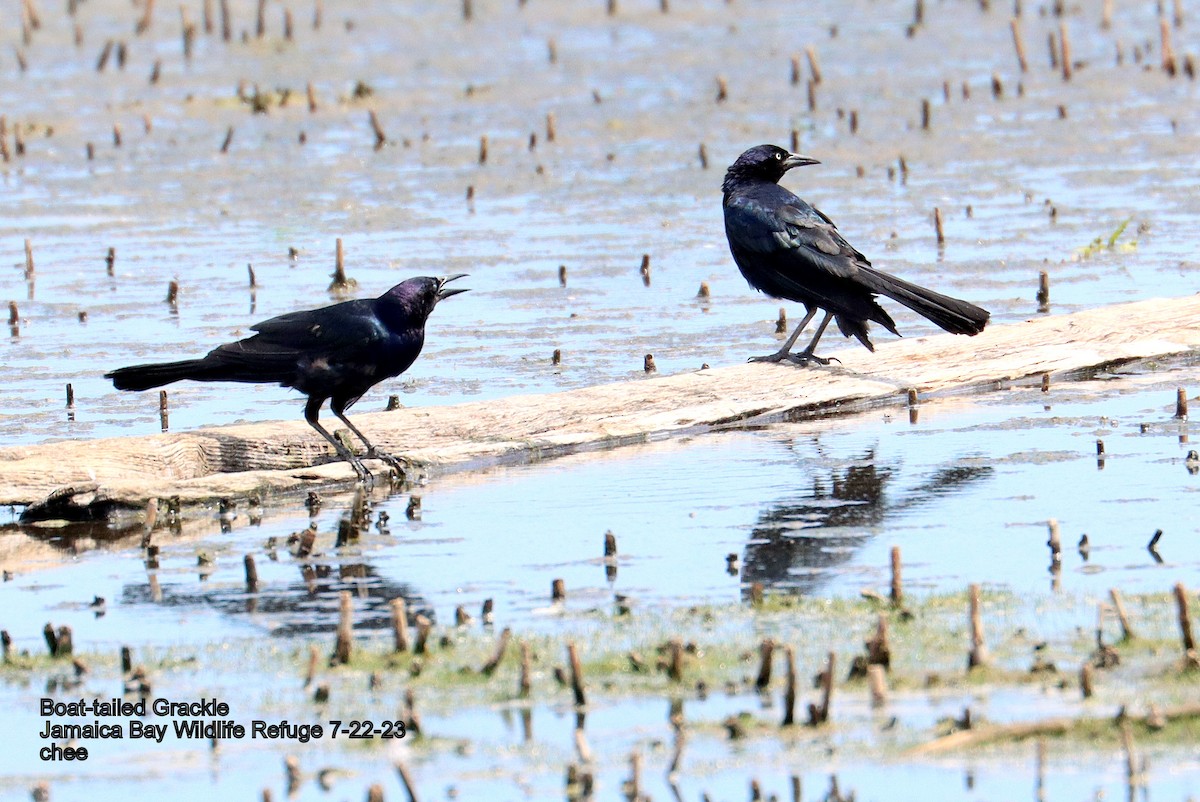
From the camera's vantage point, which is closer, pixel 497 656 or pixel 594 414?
pixel 497 656

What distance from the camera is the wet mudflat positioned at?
5.93 meters

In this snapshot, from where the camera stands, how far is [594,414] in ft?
33.0

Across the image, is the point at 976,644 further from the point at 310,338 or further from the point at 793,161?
the point at 793,161

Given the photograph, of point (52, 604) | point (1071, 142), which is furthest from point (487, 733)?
point (1071, 142)

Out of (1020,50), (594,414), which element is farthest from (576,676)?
(1020,50)

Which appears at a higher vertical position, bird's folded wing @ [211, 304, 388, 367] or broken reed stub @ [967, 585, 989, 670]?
bird's folded wing @ [211, 304, 388, 367]

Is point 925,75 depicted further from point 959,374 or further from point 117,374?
point 117,374

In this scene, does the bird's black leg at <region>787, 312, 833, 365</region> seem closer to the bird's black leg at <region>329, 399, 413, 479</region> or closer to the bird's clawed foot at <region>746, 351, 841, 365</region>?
the bird's clawed foot at <region>746, 351, 841, 365</region>

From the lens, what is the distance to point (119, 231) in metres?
18.0

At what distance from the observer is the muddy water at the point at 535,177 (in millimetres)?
13328

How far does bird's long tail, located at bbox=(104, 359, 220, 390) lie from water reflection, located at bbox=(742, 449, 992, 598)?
2698 mm

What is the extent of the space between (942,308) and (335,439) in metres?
3.13

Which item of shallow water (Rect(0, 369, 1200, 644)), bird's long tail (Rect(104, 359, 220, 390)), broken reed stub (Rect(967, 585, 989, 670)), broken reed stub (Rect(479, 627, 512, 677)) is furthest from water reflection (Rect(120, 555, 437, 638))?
broken reed stub (Rect(967, 585, 989, 670))

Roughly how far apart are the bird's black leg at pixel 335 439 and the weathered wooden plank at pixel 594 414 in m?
0.05
